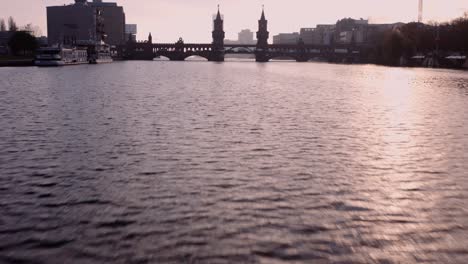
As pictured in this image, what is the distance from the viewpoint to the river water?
342 inches

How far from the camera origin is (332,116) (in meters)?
28.9

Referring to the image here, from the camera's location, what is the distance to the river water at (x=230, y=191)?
8.70m

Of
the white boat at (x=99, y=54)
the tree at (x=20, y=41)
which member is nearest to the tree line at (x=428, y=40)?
the white boat at (x=99, y=54)

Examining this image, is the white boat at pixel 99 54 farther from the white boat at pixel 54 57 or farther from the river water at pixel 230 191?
the river water at pixel 230 191

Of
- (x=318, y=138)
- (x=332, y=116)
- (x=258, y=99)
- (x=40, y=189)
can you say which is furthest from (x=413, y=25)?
(x=40, y=189)

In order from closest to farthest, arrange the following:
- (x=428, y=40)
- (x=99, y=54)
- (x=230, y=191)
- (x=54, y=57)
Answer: (x=230, y=191), (x=54, y=57), (x=428, y=40), (x=99, y=54)

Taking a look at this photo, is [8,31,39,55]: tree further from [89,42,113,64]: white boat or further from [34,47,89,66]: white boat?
[34,47,89,66]: white boat

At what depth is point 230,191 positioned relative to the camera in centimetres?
1232

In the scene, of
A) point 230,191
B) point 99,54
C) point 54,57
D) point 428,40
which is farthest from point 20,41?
point 230,191

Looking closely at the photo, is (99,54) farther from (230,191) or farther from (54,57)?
(230,191)

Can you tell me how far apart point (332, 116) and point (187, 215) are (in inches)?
779

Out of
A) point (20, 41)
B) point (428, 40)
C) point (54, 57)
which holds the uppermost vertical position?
point (428, 40)

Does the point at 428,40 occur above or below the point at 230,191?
above

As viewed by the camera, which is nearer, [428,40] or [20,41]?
[428,40]
